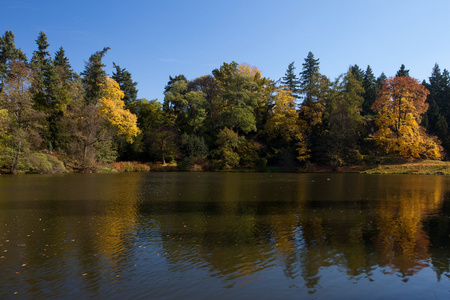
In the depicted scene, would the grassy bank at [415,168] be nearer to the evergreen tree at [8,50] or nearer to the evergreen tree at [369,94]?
the evergreen tree at [369,94]

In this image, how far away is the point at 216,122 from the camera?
6016 cm

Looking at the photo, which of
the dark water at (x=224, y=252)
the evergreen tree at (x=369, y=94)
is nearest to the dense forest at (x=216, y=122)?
the evergreen tree at (x=369, y=94)

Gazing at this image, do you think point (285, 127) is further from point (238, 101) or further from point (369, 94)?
point (369, 94)

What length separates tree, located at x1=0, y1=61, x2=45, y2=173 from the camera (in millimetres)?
37125

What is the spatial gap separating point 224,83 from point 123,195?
139 feet

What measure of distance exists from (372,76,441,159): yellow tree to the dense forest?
0.14m

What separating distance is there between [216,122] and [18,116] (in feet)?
106

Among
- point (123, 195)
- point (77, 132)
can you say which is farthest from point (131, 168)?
point (123, 195)

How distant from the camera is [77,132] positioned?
44594 mm

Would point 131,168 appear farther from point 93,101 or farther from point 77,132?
point 93,101

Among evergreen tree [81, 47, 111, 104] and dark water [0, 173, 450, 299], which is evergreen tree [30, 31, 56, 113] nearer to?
evergreen tree [81, 47, 111, 104]

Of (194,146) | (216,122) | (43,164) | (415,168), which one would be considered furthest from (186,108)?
(415,168)

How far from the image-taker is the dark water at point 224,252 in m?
6.12

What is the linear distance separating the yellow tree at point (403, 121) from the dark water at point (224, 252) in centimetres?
3435
